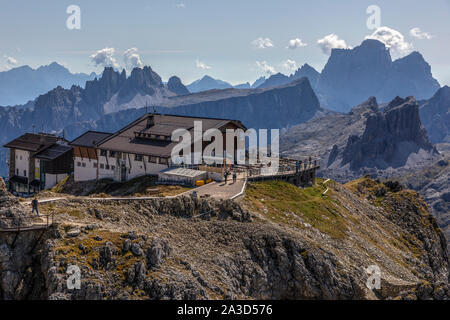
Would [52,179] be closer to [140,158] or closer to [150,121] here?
[150,121]

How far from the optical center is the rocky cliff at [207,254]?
38.5 meters

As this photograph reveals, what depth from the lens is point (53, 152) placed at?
101 m

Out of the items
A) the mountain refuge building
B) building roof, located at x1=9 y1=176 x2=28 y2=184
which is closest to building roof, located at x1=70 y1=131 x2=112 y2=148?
the mountain refuge building

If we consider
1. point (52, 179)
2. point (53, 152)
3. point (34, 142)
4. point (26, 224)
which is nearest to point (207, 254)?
point (26, 224)

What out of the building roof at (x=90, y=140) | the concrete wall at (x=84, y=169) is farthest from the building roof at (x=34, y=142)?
the concrete wall at (x=84, y=169)

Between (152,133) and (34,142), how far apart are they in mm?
38340

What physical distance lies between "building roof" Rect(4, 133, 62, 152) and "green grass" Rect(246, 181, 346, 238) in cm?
5668

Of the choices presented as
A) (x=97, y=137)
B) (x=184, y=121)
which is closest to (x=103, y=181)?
(x=97, y=137)

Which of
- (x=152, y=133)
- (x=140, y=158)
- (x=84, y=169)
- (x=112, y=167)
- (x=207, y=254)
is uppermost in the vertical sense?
(x=152, y=133)

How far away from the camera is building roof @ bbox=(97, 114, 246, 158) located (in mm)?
79312

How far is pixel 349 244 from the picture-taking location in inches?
2394

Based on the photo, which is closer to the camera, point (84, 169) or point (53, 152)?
point (84, 169)

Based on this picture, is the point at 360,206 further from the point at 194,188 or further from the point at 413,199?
the point at 194,188
